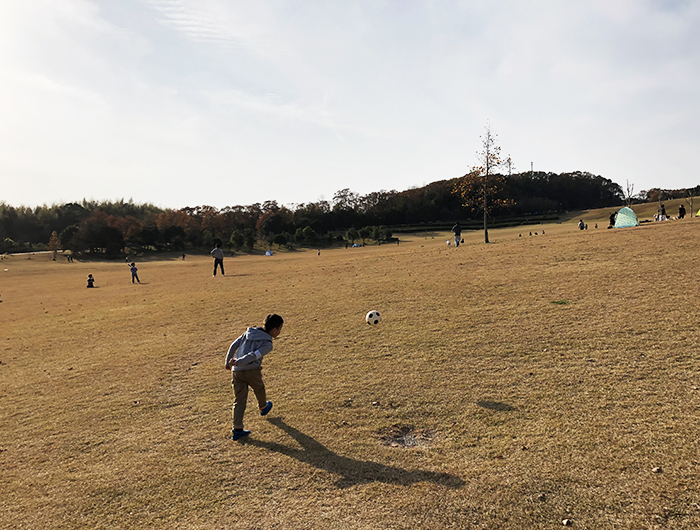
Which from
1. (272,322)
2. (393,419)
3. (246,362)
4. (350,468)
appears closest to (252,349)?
(246,362)

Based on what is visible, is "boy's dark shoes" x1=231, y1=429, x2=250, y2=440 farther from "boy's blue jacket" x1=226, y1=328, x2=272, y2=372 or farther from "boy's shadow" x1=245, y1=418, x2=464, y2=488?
"boy's blue jacket" x1=226, y1=328, x2=272, y2=372

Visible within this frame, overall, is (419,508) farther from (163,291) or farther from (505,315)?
(163,291)

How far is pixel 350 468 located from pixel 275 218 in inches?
3959

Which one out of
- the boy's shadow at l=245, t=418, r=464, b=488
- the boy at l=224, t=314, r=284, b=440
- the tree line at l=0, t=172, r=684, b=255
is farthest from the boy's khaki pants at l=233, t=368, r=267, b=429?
the tree line at l=0, t=172, r=684, b=255

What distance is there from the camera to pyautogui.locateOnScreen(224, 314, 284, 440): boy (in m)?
6.81

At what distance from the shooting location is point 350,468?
581 cm

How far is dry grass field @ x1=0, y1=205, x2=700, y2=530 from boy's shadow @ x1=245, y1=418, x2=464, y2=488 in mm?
30

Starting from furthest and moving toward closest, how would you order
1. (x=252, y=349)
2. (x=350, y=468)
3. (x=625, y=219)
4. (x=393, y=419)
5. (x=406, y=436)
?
(x=625, y=219), (x=393, y=419), (x=252, y=349), (x=406, y=436), (x=350, y=468)

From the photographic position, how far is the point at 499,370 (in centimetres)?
856


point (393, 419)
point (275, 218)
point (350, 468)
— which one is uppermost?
point (275, 218)

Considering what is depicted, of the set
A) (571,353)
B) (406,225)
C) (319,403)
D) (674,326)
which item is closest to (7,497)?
(319,403)

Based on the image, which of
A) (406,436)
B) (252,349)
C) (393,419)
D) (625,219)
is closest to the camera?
(406,436)

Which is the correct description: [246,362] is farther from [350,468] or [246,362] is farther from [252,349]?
[350,468]

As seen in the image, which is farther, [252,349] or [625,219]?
[625,219]
